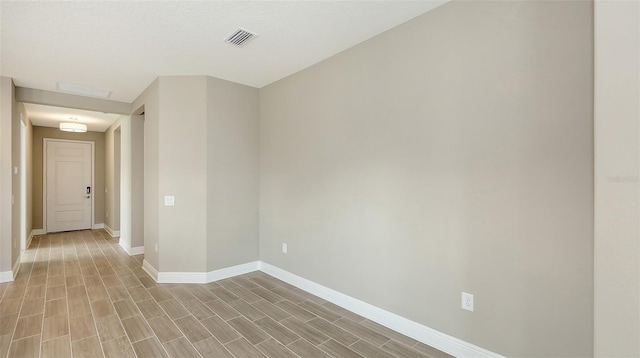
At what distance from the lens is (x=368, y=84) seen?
2838 mm

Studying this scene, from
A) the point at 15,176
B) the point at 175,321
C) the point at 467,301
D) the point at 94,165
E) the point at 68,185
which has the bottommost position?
the point at 175,321

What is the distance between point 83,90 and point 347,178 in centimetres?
420

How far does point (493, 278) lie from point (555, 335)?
425 mm

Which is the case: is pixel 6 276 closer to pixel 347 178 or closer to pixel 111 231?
pixel 111 231

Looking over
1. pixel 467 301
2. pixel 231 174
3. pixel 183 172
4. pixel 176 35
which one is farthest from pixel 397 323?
pixel 176 35

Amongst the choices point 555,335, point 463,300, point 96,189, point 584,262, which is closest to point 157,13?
point 463,300

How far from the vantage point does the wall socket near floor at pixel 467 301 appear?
6.95ft

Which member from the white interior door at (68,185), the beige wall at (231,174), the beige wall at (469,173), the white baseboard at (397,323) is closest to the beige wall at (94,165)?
the white interior door at (68,185)

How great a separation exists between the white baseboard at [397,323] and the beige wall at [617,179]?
1.19m

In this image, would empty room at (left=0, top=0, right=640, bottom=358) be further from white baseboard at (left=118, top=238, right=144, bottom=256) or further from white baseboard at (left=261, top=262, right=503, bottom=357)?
white baseboard at (left=118, top=238, right=144, bottom=256)

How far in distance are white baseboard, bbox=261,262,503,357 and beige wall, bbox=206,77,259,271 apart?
3.12 feet

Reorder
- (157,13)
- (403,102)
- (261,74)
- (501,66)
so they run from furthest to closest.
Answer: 1. (261,74)
2. (403,102)
3. (157,13)
4. (501,66)

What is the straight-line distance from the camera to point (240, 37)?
278 cm

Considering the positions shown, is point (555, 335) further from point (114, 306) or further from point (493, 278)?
point (114, 306)
